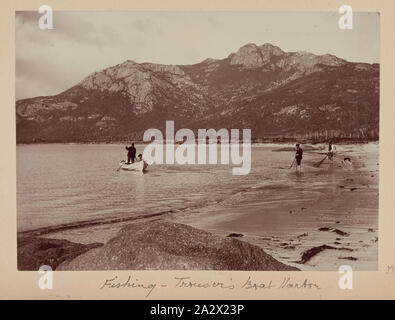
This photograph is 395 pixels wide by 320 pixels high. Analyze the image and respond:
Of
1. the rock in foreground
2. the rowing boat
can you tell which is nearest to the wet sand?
the rock in foreground

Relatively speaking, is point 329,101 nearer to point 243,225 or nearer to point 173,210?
point 243,225

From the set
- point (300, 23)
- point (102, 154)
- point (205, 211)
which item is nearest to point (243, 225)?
point (205, 211)

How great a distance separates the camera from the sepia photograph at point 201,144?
5164 mm

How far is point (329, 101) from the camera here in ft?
17.7

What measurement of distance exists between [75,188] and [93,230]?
0.45 meters

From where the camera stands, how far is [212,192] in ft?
17.8

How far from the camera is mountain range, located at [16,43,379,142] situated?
17.5 feet

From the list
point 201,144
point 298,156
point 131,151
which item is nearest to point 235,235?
point 201,144

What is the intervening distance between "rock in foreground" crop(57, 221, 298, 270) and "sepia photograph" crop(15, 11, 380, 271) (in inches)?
0.5

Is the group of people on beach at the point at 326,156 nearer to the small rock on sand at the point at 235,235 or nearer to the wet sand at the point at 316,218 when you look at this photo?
the wet sand at the point at 316,218

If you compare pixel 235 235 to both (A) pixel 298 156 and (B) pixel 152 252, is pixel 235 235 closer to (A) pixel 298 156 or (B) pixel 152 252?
(B) pixel 152 252

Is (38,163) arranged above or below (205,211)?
above

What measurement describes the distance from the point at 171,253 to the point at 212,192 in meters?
0.78
